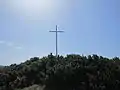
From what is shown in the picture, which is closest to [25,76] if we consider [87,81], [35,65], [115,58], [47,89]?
[35,65]

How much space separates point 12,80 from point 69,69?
27.3ft

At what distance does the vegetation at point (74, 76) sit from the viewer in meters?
28.2

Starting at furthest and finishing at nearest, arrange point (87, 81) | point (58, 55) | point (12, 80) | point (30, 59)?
point (30, 59) → point (58, 55) → point (12, 80) → point (87, 81)

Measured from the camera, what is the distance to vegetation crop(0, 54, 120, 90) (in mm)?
28156

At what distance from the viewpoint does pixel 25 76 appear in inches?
1324

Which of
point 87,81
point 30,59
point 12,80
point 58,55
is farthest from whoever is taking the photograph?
point 30,59

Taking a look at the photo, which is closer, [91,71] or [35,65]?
[91,71]

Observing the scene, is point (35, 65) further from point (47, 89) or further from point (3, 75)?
point (47, 89)

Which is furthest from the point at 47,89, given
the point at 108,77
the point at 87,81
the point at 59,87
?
the point at 108,77

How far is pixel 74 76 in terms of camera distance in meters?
29.1

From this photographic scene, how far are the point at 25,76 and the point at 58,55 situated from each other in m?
6.23

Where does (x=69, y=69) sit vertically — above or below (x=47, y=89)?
above

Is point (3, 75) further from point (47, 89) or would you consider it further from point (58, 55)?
point (47, 89)

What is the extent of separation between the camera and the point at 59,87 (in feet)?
94.2
